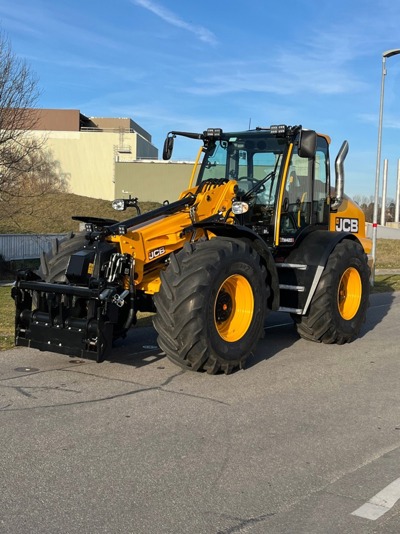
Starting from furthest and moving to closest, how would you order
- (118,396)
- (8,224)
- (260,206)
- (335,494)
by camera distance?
(8,224), (260,206), (118,396), (335,494)

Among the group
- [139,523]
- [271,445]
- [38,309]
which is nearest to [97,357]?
[38,309]

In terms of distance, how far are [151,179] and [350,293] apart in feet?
173

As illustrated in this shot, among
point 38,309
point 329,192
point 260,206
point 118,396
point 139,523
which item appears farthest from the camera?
point 329,192

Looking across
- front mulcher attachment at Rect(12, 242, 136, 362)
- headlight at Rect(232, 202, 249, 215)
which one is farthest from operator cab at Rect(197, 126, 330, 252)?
front mulcher attachment at Rect(12, 242, 136, 362)

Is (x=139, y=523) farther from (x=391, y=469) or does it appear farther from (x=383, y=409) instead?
(x=383, y=409)

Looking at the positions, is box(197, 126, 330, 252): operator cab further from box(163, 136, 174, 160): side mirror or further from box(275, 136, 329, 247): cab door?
box(163, 136, 174, 160): side mirror

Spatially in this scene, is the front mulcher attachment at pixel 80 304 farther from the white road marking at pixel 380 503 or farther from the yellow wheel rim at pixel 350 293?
the yellow wheel rim at pixel 350 293

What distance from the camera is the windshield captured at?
8242mm

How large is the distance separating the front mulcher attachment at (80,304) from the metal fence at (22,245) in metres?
18.1

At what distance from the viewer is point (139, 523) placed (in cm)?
347

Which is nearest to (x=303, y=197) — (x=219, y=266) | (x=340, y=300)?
(x=340, y=300)

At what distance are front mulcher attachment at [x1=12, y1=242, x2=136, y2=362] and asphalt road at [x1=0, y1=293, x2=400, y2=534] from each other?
39cm

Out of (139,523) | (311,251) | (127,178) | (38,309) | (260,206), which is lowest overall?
(139,523)

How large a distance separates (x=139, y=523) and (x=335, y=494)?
130 cm
